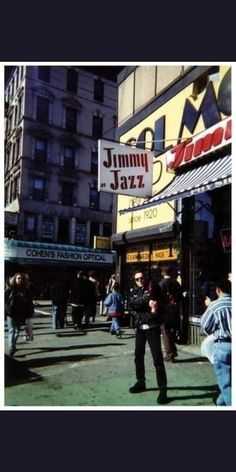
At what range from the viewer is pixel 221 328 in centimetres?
492

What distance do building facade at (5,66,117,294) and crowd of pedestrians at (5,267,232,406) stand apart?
5646 millimetres

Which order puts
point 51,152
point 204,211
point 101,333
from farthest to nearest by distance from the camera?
point 51,152 → point 101,333 → point 204,211

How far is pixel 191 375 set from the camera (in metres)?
6.34

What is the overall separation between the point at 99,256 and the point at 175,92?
6203 millimetres

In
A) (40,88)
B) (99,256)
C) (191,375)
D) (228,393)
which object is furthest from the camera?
(40,88)

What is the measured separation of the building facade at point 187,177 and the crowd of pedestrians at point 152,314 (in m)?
0.60

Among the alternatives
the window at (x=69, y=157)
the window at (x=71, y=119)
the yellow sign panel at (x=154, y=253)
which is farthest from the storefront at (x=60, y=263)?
the window at (x=69, y=157)

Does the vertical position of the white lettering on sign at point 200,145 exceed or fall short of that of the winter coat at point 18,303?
it exceeds it

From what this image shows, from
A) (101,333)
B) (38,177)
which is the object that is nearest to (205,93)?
(101,333)

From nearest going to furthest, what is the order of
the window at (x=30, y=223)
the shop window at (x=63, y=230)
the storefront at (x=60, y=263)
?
1. the storefront at (x=60, y=263)
2. the window at (x=30, y=223)
3. the shop window at (x=63, y=230)

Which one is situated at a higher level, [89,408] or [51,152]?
[51,152]

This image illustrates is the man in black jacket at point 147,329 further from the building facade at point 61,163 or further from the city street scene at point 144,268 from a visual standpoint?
the building facade at point 61,163

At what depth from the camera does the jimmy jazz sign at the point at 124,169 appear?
338 inches

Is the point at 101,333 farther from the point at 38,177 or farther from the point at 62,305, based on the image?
the point at 38,177
